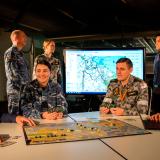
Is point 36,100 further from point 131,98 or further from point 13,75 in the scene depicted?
point 13,75

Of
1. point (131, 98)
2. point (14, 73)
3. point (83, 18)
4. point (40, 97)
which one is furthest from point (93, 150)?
point (83, 18)

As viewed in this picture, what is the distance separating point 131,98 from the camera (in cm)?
275

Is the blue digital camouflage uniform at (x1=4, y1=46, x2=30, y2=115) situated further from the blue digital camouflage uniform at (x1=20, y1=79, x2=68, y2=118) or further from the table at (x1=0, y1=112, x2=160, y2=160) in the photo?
the table at (x1=0, y1=112, x2=160, y2=160)

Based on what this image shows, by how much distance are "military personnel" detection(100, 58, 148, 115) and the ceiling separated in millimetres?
1924

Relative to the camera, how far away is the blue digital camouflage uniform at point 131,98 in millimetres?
2695

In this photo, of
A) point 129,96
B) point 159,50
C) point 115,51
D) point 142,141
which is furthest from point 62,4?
point 142,141

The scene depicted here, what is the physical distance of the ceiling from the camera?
15.1ft

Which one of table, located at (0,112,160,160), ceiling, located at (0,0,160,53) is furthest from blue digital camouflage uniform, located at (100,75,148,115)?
ceiling, located at (0,0,160,53)

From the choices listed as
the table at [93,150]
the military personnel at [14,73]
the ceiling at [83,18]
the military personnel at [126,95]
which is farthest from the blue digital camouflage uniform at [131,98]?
the ceiling at [83,18]

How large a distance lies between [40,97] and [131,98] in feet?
2.68

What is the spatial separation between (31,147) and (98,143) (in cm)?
35

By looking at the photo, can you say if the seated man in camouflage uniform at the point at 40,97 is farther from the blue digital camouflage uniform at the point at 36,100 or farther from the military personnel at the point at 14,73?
the military personnel at the point at 14,73

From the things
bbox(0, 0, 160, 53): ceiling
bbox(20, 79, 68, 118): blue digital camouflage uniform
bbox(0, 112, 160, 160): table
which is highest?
bbox(0, 0, 160, 53): ceiling

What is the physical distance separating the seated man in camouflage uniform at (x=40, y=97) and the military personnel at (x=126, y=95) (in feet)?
1.41
